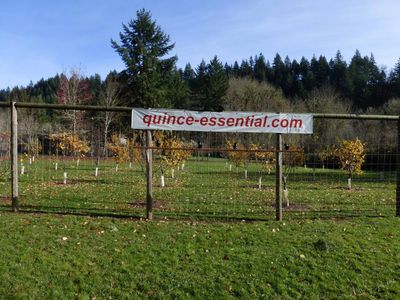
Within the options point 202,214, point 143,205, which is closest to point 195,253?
point 202,214

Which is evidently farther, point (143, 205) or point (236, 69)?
point (236, 69)

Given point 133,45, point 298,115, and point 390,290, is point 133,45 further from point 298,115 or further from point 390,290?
point 390,290

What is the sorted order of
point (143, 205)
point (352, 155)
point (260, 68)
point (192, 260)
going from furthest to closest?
point (260, 68)
point (352, 155)
point (143, 205)
point (192, 260)

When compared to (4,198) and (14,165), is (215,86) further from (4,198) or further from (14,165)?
(14,165)

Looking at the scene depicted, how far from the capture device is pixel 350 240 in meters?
6.82

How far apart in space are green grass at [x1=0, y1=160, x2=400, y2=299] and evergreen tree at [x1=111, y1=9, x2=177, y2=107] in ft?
118

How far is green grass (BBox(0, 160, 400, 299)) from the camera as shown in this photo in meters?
5.07

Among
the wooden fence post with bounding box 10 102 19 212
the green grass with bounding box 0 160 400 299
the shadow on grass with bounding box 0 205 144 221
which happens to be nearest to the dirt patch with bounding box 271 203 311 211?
the green grass with bounding box 0 160 400 299

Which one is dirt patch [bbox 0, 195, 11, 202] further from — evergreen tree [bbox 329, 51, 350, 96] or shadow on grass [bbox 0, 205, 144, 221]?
evergreen tree [bbox 329, 51, 350, 96]

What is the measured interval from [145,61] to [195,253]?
136 ft

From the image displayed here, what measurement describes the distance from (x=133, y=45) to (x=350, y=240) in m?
43.2

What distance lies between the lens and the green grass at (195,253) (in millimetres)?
5074

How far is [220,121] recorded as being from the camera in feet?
27.0

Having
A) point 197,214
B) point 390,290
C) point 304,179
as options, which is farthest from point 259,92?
point 390,290
